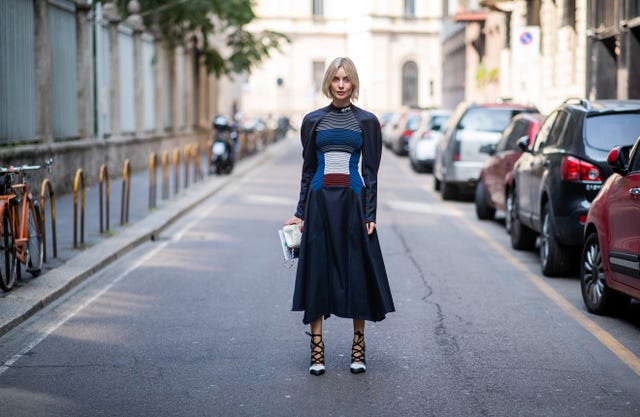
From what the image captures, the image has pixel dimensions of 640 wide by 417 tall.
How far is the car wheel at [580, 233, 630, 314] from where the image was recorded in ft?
29.2

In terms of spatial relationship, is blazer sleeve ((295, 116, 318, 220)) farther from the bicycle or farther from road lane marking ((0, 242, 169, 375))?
the bicycle

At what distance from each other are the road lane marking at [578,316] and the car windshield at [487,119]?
19.1 feet

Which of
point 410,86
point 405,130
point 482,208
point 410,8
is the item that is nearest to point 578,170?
point 482,208

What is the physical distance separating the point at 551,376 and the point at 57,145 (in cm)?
1466

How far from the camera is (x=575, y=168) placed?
35.4ft

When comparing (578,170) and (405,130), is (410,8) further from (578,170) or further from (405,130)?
(578,170)

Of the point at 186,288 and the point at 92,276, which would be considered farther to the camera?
the point at 92,276

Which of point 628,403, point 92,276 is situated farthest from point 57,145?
point 628,403

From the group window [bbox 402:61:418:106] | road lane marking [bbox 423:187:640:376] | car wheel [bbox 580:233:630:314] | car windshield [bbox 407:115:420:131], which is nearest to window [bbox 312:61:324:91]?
window [bbox 402:61:418:106]

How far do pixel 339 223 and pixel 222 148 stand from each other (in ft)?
70.2

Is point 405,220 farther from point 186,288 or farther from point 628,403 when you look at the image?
point 628,403

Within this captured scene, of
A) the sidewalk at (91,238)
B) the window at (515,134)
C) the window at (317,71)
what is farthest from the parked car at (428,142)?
the window at (317,71)

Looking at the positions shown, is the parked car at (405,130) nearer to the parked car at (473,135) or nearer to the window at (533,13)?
the window at (533,13)

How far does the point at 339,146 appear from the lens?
6848 millimetres
